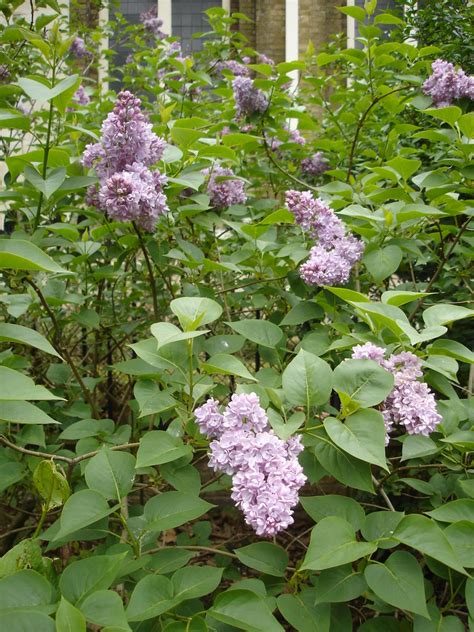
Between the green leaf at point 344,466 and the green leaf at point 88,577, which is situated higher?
the green leaf at point 344,466

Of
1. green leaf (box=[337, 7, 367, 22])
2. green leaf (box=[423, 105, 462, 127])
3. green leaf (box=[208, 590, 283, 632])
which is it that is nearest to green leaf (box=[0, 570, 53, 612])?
green leaf (box=[208, 590, 283, 632])

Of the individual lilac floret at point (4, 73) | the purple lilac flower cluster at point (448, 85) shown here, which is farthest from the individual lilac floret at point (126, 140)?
the individual lilac floret at point (4, 73)

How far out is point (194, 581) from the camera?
0.94 metres

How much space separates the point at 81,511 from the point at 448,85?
1.75 meters

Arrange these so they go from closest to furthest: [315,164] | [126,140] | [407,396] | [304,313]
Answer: [407,396]
[126,140]
[304,313]
[315,164]

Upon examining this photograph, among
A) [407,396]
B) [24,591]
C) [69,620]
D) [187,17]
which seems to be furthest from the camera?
[187,17]

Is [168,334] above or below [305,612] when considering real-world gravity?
above

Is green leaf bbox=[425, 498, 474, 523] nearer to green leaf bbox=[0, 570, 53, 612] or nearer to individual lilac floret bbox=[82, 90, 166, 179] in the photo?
green leaf bbox=[0, 570, 53, 612]

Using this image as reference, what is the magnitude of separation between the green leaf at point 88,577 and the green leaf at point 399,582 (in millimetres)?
368

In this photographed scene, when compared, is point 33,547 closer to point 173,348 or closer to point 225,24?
point 173,348

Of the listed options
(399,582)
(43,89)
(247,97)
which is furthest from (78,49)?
(399,582)

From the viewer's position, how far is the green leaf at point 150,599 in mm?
855

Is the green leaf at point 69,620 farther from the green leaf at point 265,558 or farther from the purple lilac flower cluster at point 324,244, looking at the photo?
the purple lilac flower cluster at point 324,244

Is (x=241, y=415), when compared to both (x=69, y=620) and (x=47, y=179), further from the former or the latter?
(x=47, y=179)
